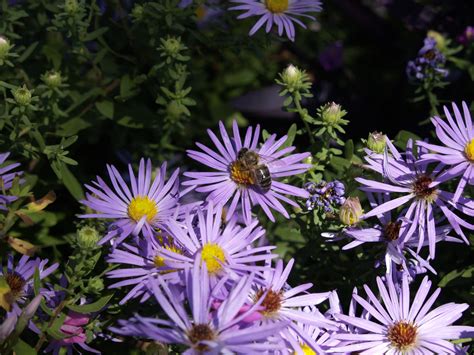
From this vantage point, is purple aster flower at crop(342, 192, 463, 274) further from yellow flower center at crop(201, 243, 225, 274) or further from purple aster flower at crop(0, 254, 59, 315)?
purple aster flower at crop(0, 254, 59, 315)

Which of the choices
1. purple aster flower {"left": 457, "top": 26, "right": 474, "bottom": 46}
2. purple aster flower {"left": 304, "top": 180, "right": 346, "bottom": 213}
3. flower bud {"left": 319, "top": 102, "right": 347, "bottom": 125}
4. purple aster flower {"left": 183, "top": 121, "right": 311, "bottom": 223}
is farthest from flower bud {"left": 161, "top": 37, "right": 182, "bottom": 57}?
purple aster flower {"left": 457, "top": 26, "right": 474, "bottom": 46}

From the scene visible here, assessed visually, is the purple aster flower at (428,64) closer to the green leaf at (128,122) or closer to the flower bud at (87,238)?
the green leaf at (128,122)

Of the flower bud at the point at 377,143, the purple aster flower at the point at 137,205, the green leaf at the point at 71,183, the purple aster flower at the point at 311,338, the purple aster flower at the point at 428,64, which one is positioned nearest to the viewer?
the purple aster flower at the point at 311,338

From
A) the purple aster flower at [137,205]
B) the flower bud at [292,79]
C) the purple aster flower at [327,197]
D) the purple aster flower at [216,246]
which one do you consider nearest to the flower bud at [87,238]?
the purple aster flower at [137,205]

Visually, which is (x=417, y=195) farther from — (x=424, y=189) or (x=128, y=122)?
(x=128, y=122)

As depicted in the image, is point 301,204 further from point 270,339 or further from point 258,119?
point 258,119

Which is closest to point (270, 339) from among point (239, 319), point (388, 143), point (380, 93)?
point (239, 319)

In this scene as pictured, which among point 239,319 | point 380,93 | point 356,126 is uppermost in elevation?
point 380,93

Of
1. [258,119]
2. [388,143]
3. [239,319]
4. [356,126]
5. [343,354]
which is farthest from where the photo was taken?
[258,119]
